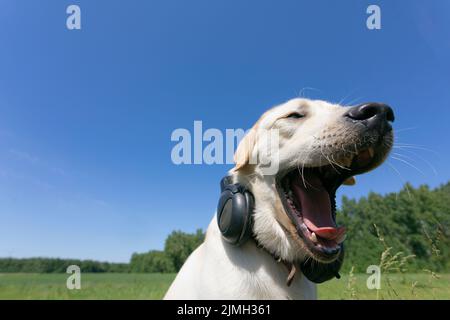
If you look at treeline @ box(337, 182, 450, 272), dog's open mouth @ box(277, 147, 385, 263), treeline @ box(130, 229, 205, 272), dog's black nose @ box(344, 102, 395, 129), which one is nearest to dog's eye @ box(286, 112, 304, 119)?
dog's open mouth @ box(277, 147, 385, 263)

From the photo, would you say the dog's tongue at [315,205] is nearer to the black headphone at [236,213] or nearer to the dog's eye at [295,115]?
the black headphone at [236,213]

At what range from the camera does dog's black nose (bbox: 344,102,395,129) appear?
2.94m

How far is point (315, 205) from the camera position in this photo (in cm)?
326

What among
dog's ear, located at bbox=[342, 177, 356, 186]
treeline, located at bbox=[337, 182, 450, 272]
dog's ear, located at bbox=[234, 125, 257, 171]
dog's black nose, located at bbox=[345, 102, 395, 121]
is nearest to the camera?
dog's black nose, located at bbox=[345, 102, 395, 121]

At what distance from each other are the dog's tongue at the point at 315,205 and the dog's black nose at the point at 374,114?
0.77 m

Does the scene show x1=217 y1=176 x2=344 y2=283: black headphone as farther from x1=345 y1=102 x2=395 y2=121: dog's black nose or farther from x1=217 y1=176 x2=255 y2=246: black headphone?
x1=345 y1=102 x2=395 y2=121: dog's black nose

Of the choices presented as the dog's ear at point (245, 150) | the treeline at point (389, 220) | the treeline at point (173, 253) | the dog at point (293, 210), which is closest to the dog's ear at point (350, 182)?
the dog at point (293, 210)

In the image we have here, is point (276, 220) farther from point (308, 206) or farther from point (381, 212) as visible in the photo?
point (381, 212)

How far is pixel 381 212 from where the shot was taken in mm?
63281

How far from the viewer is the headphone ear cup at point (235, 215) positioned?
300cm

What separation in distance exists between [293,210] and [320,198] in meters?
0.34

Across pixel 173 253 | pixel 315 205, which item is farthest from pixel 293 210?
pixel 173 253

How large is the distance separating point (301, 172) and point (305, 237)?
662 millimetres

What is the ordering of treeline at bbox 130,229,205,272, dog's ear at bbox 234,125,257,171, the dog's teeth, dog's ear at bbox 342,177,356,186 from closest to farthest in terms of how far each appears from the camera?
the dog's teeth
dog's ear at bbox 234,125,257,171
dog's ear at bbox 342,177,356,186
treeline at bbox 130,229,205,272
